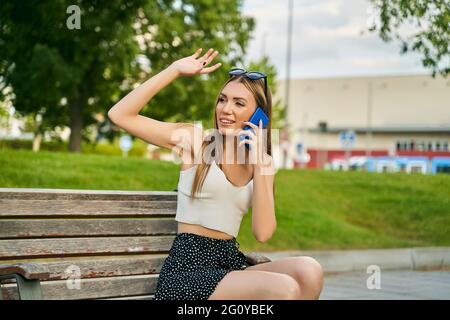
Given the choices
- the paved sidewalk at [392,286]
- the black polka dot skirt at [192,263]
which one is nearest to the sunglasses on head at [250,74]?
the black polka dot skirt at [192,263]

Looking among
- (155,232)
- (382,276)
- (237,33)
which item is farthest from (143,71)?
(155,232)

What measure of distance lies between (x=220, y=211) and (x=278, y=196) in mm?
10444

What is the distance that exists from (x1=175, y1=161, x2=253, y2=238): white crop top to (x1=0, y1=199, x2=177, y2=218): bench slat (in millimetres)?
486

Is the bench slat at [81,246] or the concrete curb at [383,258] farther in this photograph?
the concrete curb at [383,258]

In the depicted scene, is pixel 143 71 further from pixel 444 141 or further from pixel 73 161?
pixel 444 141

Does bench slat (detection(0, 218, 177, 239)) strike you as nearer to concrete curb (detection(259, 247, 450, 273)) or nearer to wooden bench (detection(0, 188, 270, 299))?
wooden bench (detection(0, 188, 270, 299))

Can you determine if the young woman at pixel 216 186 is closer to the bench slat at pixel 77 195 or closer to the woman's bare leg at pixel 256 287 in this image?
the woman's bare leg at pixel 256 287

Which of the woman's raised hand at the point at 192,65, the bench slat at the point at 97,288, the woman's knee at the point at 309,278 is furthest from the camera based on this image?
the woman's raised hand at the point at 192,65

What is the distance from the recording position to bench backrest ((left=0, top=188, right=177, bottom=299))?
4.20 metres

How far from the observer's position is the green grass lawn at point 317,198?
12.3 meters

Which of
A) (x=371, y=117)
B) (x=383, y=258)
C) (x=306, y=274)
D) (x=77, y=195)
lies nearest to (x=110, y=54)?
(x=383, y=258)

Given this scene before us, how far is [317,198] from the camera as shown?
15.5m

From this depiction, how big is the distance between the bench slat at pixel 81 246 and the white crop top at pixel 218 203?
18.6 inches

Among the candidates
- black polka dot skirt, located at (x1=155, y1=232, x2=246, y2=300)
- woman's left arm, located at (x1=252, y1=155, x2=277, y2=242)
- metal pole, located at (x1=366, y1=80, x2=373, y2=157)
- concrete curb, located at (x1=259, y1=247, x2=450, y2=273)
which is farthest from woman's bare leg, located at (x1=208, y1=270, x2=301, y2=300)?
metal pole, located at (x1=366, y1=80, x2=373, y2=157)
